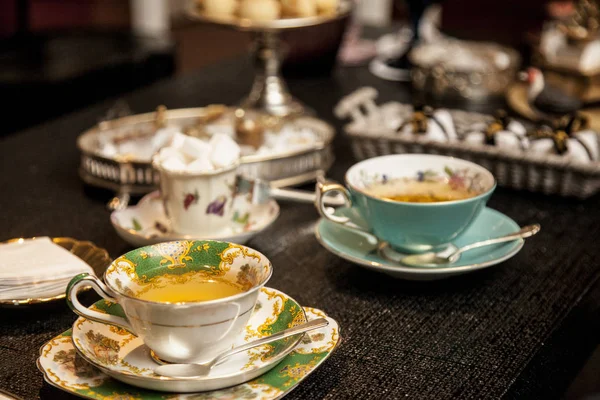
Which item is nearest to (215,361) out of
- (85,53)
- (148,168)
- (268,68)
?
(148,168)

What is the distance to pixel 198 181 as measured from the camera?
100cm

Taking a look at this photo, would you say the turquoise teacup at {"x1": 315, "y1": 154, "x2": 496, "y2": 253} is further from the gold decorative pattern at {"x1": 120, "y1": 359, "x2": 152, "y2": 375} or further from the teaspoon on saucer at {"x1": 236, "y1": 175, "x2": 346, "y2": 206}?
the gold decorative pattern at {"x1": 120, "y1": 359, "x2": 152, "y2": 375}

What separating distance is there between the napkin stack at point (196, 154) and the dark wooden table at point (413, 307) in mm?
133

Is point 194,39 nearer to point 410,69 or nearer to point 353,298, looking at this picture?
point 410,69

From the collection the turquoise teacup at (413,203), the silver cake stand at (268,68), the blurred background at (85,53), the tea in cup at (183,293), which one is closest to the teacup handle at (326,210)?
the turquoise teacup at (413,203)

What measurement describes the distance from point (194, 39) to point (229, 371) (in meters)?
4.78

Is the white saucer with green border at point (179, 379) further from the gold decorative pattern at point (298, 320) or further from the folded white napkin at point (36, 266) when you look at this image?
the folded white napkin at point (36, 266)

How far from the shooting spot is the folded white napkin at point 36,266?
0.86 m

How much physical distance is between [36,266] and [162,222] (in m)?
0.23

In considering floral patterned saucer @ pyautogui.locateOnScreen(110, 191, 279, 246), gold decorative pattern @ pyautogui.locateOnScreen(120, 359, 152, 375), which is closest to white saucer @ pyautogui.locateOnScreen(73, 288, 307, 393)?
gold decorative pattern @ pyautogui.locateOnScreen(120, 359, 152, 375)

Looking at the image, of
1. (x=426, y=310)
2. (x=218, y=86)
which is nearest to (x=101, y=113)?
(x=218, y=86)

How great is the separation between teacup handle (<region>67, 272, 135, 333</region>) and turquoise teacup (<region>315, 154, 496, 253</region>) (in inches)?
12.6

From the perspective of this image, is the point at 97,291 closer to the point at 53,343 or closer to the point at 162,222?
the point at 53,343

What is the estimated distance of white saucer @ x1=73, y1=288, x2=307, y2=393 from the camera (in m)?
0.67
